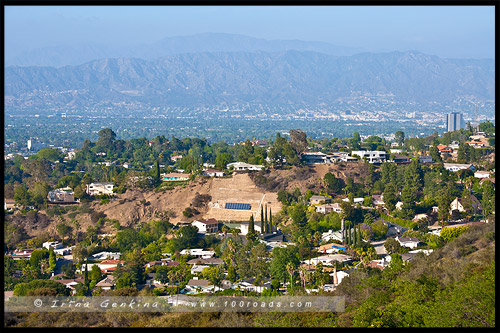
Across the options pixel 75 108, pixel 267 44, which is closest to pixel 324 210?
pixel 75 108

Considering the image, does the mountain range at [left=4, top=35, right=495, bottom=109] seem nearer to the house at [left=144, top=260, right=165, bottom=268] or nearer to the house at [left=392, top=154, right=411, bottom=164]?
the house at [left=392, top=154, right=411, bottom=164]

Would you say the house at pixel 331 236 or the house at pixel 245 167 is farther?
the house at pixel 245 167

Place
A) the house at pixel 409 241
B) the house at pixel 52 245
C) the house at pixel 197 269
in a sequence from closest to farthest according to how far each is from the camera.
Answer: the house at pixel 197 269 < the house at pixel 409 241 < the house at pixel 52 245

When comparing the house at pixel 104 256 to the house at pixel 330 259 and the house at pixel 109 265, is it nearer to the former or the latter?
the house at pixel 109 265

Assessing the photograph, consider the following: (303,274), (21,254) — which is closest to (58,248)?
(21,254)

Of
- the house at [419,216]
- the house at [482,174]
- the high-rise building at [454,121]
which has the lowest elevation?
the house at [419,216]

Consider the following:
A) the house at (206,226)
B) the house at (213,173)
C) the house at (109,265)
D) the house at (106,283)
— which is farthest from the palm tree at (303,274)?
the house at (213,173)

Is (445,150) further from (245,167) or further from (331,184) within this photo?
(245,167)
